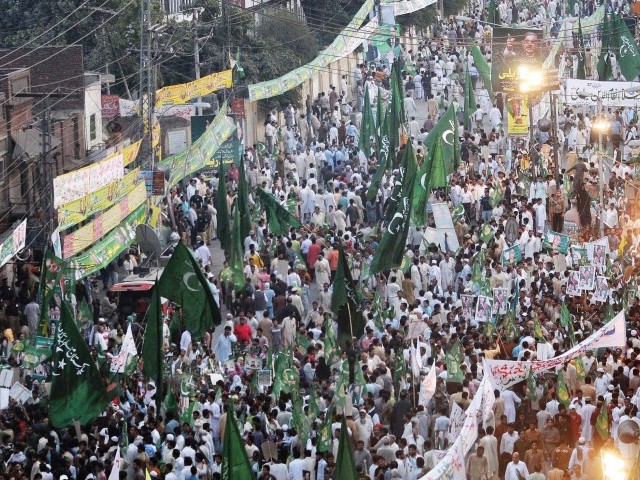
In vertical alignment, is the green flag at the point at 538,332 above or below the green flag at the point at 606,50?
below

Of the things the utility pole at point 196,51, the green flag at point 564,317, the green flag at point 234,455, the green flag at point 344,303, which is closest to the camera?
the green flag at point 234,455

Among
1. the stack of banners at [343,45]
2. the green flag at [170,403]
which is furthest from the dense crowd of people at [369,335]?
the stack of banners at [343,45]

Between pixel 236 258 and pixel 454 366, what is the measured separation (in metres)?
5.82

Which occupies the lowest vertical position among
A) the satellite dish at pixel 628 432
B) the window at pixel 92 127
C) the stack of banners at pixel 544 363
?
the satellite dish at pixel 628 432

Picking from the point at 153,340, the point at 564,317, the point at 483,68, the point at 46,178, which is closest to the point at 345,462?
the point at 153,340

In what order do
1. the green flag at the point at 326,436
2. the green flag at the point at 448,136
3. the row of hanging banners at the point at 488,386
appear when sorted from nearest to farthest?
the row of hanging banners at the point at 488,386 < the green flag at the point at 326,436 < the green flag at the point at 448,136

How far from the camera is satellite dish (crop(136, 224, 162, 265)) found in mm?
29844

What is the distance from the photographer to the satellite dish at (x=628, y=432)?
63.0 ft

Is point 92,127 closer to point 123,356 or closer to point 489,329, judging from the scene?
point 489,329

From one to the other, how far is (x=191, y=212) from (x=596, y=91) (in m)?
8.21

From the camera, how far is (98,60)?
144 ft

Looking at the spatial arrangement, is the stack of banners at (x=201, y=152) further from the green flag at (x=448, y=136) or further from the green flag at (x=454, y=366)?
the green flag at (x=454, y=366)

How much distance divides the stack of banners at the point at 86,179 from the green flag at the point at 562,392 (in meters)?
9.75

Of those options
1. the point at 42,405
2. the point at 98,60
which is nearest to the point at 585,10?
the point at 98,60
